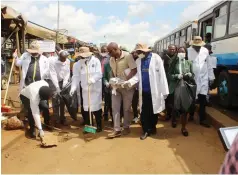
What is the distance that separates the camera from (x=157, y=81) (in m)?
5.46

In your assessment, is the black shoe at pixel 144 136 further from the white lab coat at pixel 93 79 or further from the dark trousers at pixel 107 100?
the dark trousers at pixel 107 100

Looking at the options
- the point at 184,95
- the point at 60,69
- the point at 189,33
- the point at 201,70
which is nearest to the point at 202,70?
the point at 201,70

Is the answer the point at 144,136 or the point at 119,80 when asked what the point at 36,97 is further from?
the point at 144,136

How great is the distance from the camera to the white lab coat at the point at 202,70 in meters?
6.09

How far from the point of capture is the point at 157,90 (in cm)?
545

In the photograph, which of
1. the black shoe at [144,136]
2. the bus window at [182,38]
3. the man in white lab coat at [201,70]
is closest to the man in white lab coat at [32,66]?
the black shoe at [144,136]

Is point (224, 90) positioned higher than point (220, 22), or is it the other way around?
point (220, 22)

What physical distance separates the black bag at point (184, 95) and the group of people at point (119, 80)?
0.11 metres

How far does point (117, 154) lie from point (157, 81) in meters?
1.61

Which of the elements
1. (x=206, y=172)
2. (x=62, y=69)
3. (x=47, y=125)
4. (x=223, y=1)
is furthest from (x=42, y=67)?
(x=223, y=1)

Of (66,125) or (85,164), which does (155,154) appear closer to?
(85,164)

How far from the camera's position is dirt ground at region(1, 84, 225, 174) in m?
4.15

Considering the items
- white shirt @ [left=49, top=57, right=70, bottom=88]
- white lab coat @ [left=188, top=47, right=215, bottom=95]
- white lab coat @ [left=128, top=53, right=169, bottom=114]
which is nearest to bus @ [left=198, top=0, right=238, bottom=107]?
white lab coat @ [left=188, top=47, right=215, bottom=95]

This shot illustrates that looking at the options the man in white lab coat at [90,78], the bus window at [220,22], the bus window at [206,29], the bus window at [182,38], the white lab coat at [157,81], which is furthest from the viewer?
the bus window at [182,38]
